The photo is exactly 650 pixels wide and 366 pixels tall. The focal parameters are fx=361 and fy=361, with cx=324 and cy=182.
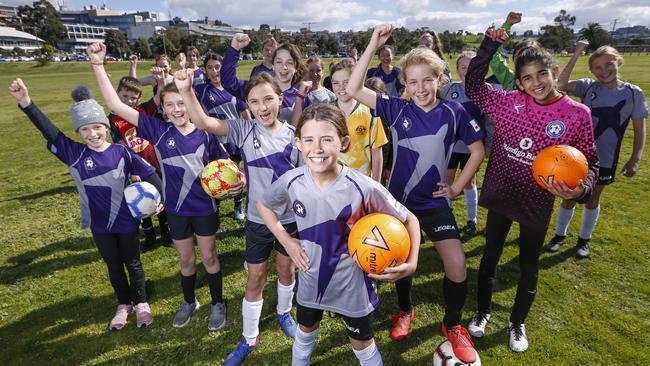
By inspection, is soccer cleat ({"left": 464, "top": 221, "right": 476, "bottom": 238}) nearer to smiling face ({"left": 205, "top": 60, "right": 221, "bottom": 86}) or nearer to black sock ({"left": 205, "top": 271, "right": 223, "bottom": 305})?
black sock ({"left": 205, "top": 271, "right": 223, "bottom": 305})

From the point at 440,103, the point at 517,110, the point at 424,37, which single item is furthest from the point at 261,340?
the point at 424,37

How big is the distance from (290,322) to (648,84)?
2860 cm

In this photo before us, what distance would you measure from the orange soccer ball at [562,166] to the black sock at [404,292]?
67.7 inches

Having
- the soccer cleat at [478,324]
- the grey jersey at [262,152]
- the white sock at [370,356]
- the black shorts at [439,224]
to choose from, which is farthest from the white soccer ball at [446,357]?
the grey jersey at [262,152]

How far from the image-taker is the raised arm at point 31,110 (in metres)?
3.43

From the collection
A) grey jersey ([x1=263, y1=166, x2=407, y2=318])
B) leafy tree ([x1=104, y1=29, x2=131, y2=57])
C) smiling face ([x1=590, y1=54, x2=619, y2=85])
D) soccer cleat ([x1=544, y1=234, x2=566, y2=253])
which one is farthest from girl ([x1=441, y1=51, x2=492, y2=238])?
leafy tree ([x1=104, y1=29, x2=131, y2=57])

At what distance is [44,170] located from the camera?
10617mm

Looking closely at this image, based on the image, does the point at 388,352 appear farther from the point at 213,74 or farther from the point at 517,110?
the point at 213,74

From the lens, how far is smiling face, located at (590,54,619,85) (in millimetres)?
4480

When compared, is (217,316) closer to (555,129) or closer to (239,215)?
(239,215)

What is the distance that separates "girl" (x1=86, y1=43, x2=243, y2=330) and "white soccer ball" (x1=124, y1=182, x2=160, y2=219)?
19cm

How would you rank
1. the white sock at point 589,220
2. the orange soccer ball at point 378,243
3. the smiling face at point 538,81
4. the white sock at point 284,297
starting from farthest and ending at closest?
the white sock at point 589,220
the white sock at point 284,297
the smiling face at point 538,81
the orange soccer ball at point 378,243

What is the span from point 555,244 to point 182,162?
18.1 ft

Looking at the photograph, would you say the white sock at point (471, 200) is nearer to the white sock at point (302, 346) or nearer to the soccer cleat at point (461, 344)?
the soccer cleat at point (461, 344)
